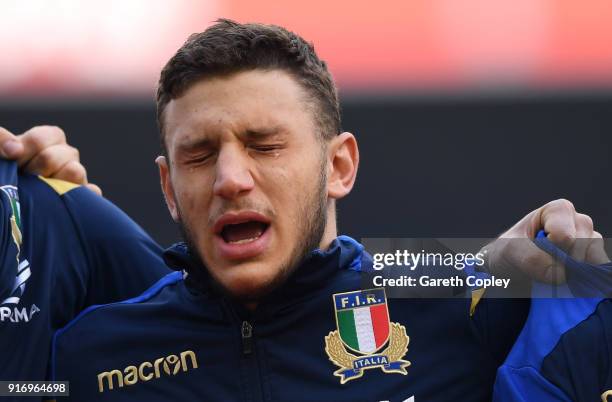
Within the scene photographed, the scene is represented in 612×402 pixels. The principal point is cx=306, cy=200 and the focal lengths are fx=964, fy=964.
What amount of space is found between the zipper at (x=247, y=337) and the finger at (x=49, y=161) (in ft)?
2.27

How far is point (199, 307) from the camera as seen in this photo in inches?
74.5

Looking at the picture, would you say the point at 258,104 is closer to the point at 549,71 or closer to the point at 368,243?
the point at 368,243

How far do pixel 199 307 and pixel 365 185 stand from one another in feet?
10.4

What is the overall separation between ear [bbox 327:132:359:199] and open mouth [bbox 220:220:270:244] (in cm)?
18

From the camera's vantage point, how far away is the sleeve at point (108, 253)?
214cm

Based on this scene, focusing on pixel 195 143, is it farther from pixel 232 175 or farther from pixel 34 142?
pixel 34 142

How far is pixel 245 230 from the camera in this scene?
5.87 ft

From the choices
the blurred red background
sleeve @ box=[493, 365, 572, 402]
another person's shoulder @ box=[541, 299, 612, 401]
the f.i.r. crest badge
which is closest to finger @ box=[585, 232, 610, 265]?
another person's shoulder @ box=[541, 299, 612, 401]

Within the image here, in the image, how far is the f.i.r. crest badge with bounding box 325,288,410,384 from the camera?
179 centimetres

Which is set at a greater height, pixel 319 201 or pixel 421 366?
pixel 319 201

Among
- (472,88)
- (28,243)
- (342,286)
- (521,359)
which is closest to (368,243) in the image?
(342,286)

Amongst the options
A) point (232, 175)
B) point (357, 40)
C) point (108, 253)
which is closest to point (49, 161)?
point (108, 253)

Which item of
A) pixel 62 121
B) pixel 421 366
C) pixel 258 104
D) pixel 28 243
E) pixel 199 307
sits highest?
pixel 62 121

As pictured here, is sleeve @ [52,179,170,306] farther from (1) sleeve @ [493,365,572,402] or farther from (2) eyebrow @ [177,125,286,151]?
(1) sleeve @ [493,365,572,402]
